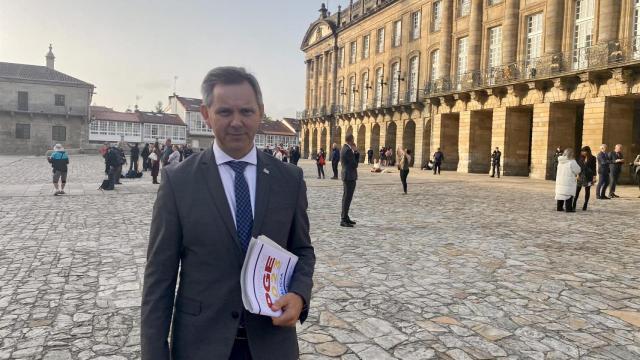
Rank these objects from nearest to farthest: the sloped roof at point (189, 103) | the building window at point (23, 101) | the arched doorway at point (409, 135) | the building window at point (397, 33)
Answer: the arched doorway at point (409, 135)
the building window at point (397, 33)
the building window at point (23, 101)
the sloped roof at point (189, 103)

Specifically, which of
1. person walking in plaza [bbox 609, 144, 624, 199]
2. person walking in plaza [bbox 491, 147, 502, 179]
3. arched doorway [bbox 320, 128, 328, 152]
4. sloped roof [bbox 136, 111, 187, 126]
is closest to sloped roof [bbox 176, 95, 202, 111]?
sloped roof [bbox 136, 111, 187, 126]

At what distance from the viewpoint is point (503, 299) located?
5.22 metres

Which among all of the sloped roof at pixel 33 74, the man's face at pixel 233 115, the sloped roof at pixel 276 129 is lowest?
the man's face at pixel 233 115

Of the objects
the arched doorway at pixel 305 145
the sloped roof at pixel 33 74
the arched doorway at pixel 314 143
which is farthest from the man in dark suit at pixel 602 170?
the sloped roof at pixel 33 74

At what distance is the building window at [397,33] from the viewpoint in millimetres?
41875

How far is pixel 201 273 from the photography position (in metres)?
2.00

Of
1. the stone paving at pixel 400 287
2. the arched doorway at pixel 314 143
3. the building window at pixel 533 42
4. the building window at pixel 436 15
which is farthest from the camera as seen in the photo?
the arched doorway at pixel 314 143

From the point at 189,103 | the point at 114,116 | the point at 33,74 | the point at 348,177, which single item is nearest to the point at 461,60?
the point at 348,177

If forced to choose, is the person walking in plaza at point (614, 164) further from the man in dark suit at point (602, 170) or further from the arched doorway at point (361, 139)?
the arched doorway at point (361, 139)

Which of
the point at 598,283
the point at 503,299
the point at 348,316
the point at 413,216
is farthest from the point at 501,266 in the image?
the point at 413,216

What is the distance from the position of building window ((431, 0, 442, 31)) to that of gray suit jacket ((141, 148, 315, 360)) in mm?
37781

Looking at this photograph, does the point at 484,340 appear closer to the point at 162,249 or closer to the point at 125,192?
the point at 162,249

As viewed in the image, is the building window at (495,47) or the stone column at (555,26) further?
the building window at (495,47)

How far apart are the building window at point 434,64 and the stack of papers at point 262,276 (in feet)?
121
